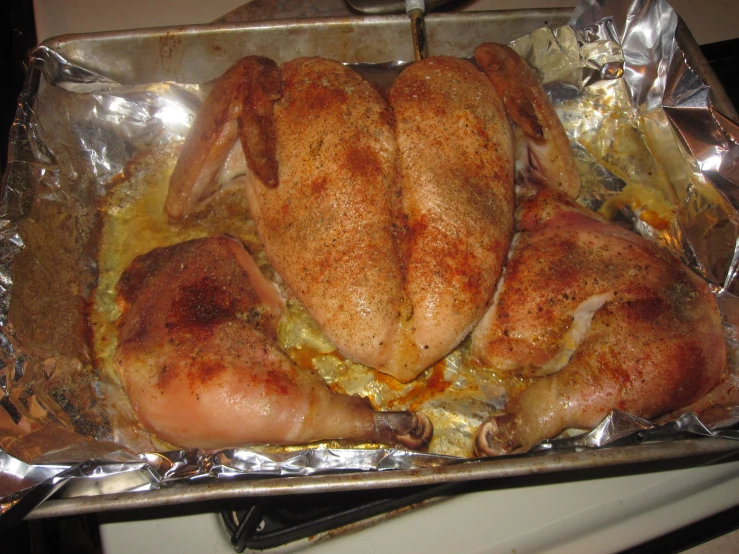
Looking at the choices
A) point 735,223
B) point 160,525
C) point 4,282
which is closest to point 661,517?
point 735,223

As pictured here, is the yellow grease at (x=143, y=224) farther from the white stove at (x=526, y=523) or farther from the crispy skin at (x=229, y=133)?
the white stove at (x=526, y=523)

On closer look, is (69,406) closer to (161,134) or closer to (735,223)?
(161,134)

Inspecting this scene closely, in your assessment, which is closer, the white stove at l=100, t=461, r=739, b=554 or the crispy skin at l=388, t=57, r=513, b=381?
the crispy skin at l=388, t=57, r=513, b=381

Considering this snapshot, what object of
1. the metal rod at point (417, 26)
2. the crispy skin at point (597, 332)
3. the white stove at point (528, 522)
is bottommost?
the white stove at point (528, 522)

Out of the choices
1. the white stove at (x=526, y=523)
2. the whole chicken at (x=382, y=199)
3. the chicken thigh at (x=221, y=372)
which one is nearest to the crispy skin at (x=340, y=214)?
the whole chicken at (x=382, y=199)

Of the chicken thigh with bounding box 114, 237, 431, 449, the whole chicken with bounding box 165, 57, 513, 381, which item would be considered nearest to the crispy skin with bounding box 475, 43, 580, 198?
the whole chicken with bounding box 165, 57, 513, 381

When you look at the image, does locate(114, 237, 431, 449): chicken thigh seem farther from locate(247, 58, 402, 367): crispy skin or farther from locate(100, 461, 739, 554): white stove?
locate(100, 461, 739, 554): white stove

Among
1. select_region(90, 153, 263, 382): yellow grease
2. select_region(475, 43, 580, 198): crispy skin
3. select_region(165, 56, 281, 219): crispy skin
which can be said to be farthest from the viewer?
select_region(90, 153, 263, 382): yellow grease
